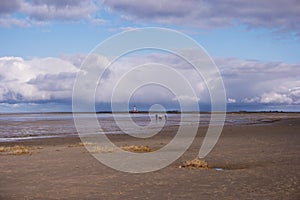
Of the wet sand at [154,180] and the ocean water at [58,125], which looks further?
the ocean water at [58,125]

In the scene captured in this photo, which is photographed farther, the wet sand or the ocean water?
the ocean water

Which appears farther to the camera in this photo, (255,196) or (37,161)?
(37,161)

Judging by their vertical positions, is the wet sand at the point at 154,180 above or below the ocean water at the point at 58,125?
below

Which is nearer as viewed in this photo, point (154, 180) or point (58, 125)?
point (154, 180)

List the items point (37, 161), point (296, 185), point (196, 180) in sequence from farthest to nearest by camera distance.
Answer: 1. point (37, 161)
2. point (196, 180)
3. point (296, 185)

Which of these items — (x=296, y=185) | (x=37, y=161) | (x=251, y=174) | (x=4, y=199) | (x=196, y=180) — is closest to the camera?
(x=4, y=199)

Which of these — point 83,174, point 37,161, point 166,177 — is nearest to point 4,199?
point 83,174

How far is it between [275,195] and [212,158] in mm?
8964

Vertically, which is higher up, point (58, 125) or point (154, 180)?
point (58, 125)

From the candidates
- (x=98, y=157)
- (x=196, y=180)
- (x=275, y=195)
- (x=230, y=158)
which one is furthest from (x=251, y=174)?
(x=98, y=157)

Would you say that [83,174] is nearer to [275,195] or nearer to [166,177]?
[166,177]

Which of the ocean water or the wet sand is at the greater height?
the ocean water

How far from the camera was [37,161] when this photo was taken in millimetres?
19266

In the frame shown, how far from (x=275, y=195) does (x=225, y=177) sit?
3133 millimetres
